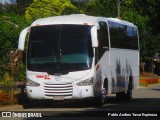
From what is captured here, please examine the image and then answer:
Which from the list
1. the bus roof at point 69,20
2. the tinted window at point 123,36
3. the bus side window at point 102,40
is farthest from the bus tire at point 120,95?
the bus roof at point 69,20

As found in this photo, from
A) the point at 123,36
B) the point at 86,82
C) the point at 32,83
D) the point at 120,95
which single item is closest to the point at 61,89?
the point at 86,82

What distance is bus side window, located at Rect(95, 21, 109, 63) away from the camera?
87.7 feet

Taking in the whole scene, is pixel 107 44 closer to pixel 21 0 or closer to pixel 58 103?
pixel 58 103

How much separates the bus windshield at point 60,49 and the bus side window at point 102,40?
68cm

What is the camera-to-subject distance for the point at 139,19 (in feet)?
209

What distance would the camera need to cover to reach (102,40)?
27.5 metres

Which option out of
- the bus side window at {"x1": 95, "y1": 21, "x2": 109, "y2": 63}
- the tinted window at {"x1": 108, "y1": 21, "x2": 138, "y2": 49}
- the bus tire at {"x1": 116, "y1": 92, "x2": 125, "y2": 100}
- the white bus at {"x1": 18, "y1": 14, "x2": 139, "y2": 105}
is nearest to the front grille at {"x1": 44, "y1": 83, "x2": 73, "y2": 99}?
A: the white bus at {"x1": 18, "y1": 14, "x2": 139, "y2": 105}

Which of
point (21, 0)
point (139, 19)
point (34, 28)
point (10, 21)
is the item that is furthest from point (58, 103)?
point (21, 0)

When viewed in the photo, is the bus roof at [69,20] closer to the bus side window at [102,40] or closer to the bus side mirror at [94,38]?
the bus side window at [102,40]

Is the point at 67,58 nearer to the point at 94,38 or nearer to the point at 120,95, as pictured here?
the point at 94,38

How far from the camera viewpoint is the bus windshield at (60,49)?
84.6 ft

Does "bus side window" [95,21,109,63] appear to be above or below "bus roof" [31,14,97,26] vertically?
below

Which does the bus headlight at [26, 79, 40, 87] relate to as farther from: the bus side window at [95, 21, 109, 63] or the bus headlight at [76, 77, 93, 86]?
the bus side window at [95, 21, 109, 63]

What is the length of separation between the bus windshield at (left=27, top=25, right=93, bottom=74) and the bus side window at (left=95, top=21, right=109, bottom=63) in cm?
68
